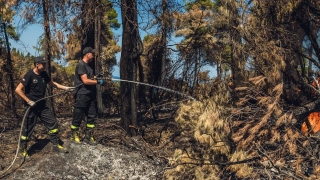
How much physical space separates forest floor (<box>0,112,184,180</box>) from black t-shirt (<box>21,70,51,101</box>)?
3.28ft

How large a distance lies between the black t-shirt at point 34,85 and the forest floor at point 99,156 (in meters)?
1.00

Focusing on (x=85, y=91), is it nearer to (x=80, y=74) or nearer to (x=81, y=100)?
(x=81, y=100)

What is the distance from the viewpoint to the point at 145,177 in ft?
22.7

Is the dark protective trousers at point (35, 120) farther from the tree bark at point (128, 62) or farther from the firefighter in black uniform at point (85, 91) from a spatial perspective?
the tree bark at point (128, 62)

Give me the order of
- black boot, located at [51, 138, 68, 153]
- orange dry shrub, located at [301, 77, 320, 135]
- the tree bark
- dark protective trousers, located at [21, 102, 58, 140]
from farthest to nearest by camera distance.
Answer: the tree bark
black boot, located at [51, 138, 68, 153]
dark protective trousers, located at [21, 102, 58, 140]
orange dry shrub, located at [301, 77, 320, 135]

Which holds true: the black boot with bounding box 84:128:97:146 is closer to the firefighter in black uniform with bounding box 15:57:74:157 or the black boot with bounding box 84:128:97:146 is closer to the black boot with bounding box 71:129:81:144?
the black boot with bounding box 71:129:81:144

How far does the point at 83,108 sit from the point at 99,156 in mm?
865

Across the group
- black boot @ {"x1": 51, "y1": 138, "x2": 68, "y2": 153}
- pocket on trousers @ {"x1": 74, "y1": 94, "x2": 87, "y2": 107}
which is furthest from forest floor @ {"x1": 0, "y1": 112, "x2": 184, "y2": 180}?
pocket on trousers @ {"x1": 74, "y1": 94, "x2": 87, "y2": 107}

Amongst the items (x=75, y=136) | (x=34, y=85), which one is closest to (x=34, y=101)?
(x=34, y=85)

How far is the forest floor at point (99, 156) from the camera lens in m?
6.72

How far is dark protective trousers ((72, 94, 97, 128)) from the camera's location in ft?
24.0

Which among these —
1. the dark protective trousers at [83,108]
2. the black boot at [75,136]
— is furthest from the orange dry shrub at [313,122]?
the black boot at [75,136]

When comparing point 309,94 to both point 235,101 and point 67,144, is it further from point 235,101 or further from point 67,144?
point 67,144

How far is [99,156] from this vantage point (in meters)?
7.33
